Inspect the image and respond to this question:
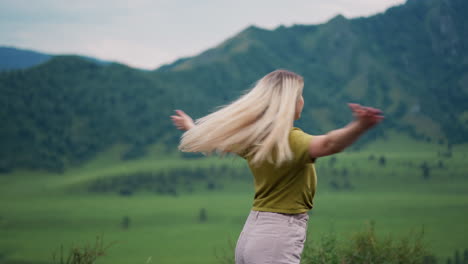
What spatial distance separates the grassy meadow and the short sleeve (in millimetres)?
93021

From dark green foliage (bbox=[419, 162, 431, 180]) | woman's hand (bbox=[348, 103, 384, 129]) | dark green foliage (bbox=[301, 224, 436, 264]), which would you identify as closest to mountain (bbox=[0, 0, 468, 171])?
dark green foliage (bbox=[419, 162, 431, 180])

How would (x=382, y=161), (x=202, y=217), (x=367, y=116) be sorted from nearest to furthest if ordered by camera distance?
(x=367, y=116) < (x=202, y=217) < (x=382, y=161)

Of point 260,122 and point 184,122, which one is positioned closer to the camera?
point 260,122

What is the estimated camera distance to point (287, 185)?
2752 millimetres

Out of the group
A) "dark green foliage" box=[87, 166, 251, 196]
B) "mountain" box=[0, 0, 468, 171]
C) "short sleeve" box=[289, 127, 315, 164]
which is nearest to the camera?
"short sleeve" box=[289, 127, 315, 164]

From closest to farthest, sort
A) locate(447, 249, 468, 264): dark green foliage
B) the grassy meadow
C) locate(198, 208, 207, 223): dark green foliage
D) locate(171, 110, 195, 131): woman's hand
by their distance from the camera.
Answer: locate(171, 110, 195, 131): woman's hand < locate(447, 249, 468, 264): dark green foliage < the grassy meadow < locate(198, 208, 207, 223): dark green foliage

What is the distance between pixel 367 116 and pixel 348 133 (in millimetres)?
125

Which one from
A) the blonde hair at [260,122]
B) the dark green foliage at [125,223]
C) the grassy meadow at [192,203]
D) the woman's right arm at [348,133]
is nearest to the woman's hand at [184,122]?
the blonde hair at [260,122]

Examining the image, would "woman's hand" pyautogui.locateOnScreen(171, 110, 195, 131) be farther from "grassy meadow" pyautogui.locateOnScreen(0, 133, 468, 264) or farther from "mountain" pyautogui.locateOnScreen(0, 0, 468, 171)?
"mountain" pyautogui.locateOnScreen(0, 0, 468, 171)

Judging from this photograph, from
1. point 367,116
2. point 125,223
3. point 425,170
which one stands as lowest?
point 125,223

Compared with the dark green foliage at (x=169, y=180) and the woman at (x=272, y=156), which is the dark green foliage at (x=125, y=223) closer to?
the dark green foliage at (x=169, y=180)

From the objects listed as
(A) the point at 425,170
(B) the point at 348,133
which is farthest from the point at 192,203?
(B) the point at 348,133

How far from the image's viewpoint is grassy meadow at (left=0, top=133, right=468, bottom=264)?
10131 cm

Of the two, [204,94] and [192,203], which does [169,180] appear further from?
[204,94]
